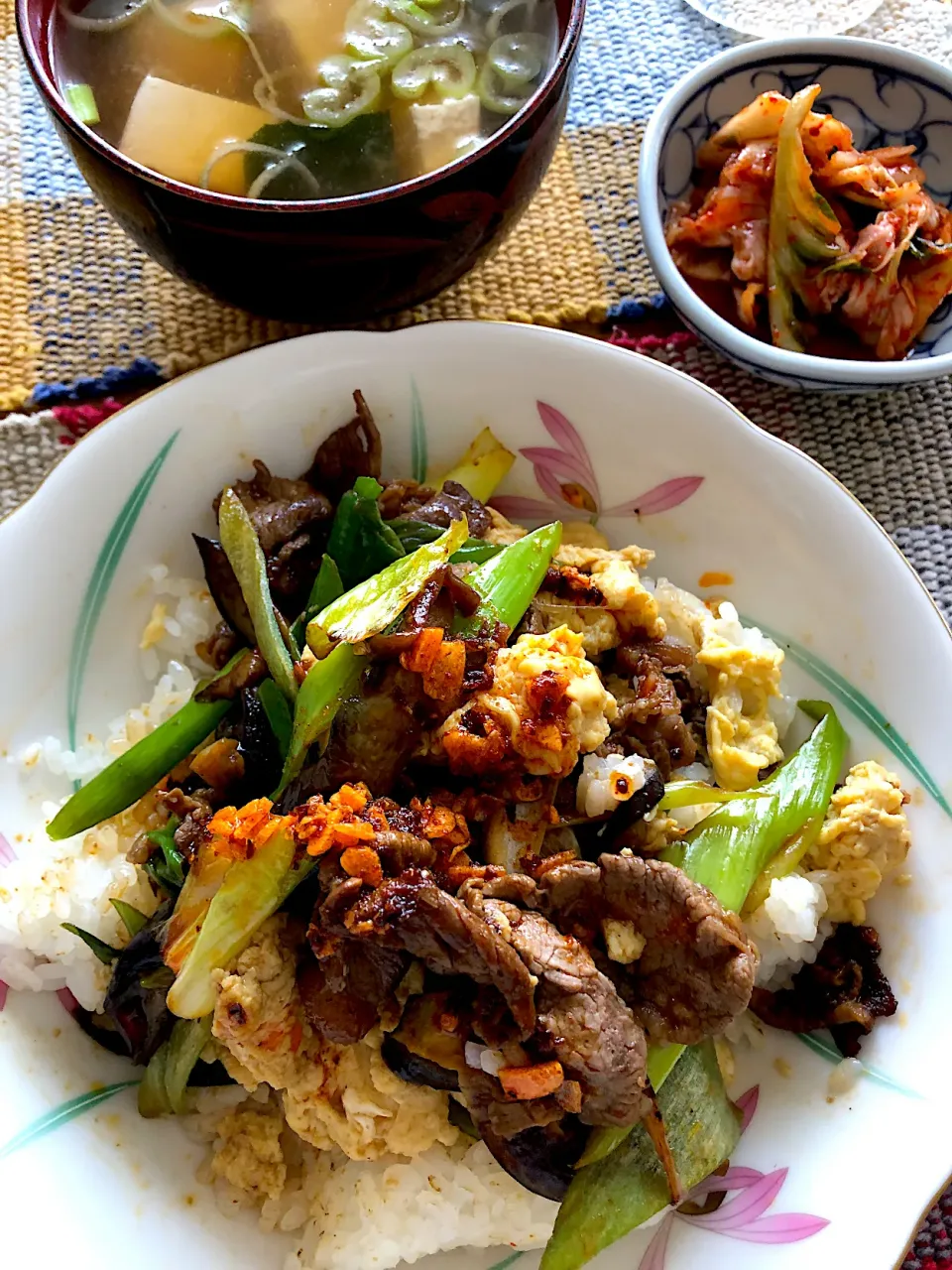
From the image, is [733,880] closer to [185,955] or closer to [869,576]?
[869,576]

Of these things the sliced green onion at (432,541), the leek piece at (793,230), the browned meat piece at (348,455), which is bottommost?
the sliced green onion at (432,541)

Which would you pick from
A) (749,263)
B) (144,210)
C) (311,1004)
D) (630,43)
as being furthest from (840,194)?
(311,1004)

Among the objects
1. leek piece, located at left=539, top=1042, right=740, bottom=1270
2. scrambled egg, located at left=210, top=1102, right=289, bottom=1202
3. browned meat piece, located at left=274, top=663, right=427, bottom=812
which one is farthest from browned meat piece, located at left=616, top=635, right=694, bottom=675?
scrambled egg, located at left=210, top=1102, right=289, bottom=1202

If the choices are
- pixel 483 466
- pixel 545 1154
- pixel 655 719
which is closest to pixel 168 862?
pixel 545 1154

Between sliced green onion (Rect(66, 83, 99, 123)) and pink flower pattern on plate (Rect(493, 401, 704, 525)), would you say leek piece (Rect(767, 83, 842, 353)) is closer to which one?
pink flower pattern on plate (Rect(493, 401, 704, 525))

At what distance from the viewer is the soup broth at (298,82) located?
2035 mm

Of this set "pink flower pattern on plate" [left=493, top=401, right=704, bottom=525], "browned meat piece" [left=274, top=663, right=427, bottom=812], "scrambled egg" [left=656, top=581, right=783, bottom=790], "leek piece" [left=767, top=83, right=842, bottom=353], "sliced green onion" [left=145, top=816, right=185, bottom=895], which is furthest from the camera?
"leek piece" [left=767, top=83, right=842, bottom=353]

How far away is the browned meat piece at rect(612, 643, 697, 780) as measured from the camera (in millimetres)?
1924

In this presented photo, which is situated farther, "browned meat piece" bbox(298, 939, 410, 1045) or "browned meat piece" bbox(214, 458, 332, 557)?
"browned meat piece" bbox(214, 458, 332, 557)

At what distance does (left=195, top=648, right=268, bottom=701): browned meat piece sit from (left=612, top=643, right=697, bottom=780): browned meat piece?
643 mm

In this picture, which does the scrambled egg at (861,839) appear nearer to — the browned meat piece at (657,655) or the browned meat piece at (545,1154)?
the browned meat piece at (657,655)

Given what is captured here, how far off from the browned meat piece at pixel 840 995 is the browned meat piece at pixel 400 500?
1100 millimetres

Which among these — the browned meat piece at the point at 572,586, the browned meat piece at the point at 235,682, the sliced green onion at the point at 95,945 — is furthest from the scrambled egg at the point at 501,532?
the sliced green onion at the point at 95,945

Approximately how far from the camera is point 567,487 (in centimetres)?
230
